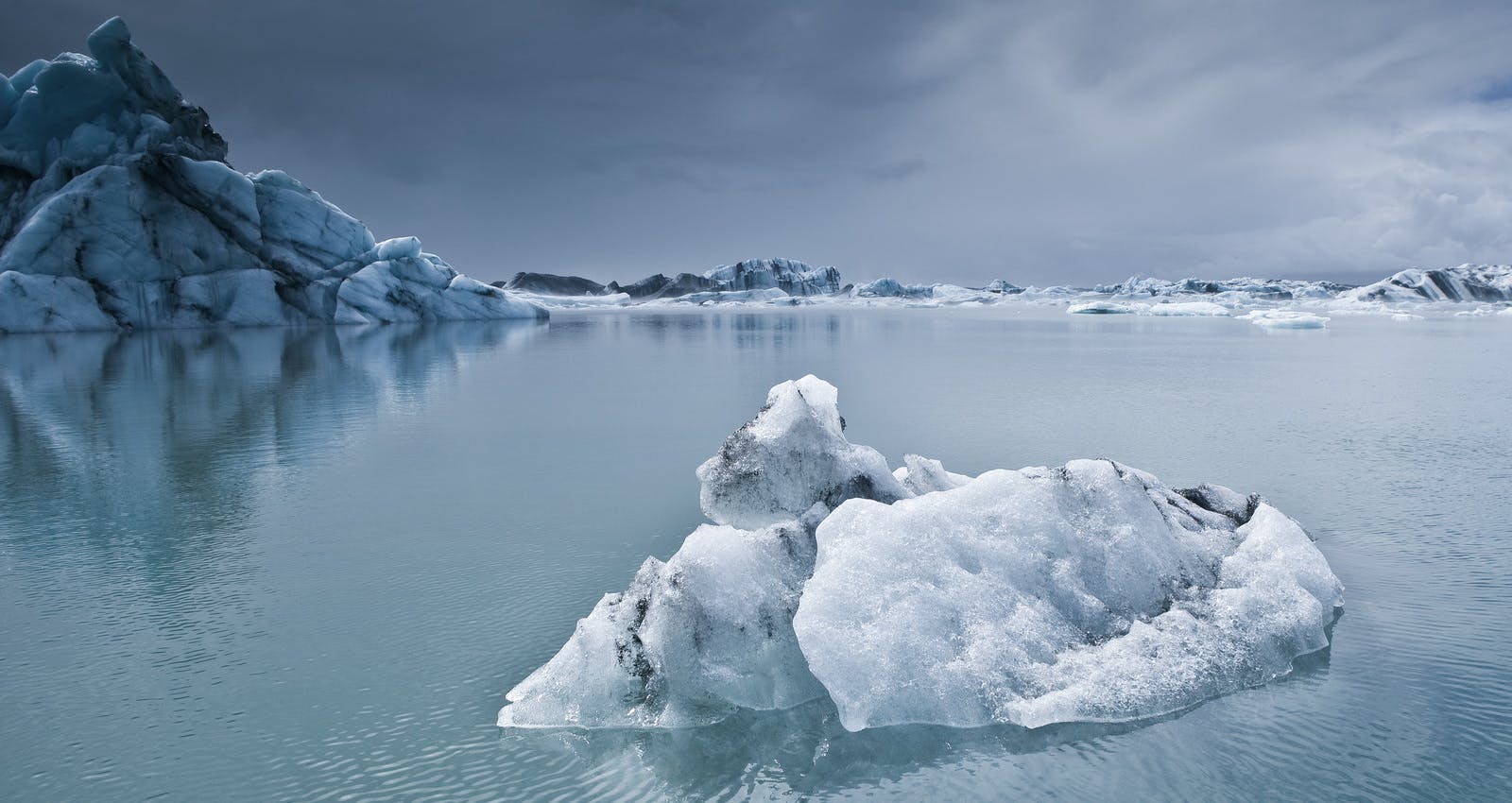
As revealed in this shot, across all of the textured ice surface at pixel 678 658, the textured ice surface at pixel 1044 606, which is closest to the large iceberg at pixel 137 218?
the textured ice surface at pixel 678 658

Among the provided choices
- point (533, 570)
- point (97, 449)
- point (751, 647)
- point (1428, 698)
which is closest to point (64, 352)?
point (97, 449)

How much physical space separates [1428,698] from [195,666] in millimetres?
7043

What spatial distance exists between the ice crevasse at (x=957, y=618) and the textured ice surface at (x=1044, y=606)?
0.01 m

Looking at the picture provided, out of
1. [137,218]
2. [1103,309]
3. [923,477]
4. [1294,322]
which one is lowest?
[923,477]

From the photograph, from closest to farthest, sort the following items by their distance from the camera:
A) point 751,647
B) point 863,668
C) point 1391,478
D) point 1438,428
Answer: point 863,668, point 751,647, point 1391,478, point 1438,428

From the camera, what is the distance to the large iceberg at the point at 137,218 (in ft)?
120

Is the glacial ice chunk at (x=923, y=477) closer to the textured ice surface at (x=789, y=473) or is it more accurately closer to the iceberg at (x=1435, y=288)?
the textured ice surface at (x=789, y=473)

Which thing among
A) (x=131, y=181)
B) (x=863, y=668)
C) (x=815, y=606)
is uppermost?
(x=131, y=181)

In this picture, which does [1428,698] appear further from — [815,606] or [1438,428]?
[1438,428]

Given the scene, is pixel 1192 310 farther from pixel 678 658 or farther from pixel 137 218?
pixel 678 658

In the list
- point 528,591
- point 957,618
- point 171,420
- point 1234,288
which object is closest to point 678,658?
point 957,618

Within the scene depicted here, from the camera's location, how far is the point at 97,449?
11.2 metres

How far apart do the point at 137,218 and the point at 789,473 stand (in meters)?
44.8

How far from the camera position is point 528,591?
5902mm
